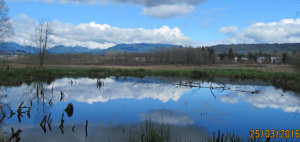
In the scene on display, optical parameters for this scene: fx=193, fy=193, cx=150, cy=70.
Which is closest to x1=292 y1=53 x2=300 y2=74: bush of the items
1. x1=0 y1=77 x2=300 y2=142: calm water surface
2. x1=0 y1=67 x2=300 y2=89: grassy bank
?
x1=0 y1=67 x2=300 y2=89: grassy bank

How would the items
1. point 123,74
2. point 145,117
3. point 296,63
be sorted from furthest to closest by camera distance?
point 123,74, point 296,63, point 145,117

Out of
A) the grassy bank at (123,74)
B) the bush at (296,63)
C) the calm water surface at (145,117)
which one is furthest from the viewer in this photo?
the bush at (296,63)

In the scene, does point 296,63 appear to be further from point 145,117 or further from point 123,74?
point 123,74

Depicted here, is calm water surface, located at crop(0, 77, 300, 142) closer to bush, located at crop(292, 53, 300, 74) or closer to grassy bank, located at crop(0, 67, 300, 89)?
grassy bank, located at crop(0, 67, 300, 89)

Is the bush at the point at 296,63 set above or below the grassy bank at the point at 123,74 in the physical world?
above

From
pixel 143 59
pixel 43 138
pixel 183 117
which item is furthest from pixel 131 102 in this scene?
pixel 143 59

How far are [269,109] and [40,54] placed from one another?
3769 cm

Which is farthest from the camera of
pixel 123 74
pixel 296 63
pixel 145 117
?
pixel 123 74

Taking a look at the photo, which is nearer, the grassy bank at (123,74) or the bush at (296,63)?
the grassy bank at (123,74)

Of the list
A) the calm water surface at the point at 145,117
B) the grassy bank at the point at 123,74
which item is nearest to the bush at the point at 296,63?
the grassy bank at the point at 123,74

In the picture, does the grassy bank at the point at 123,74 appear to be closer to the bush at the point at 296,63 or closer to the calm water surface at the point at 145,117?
the bush at the point at 296,63

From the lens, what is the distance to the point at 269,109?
10.5 m

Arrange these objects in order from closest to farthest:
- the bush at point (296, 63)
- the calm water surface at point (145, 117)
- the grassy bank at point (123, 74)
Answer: the calm water surface at point (145, 117) < the grassy bank at point (123, 74) < the bush at point (296, 63)

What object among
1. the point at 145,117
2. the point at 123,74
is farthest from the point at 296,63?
the point at 123,74
